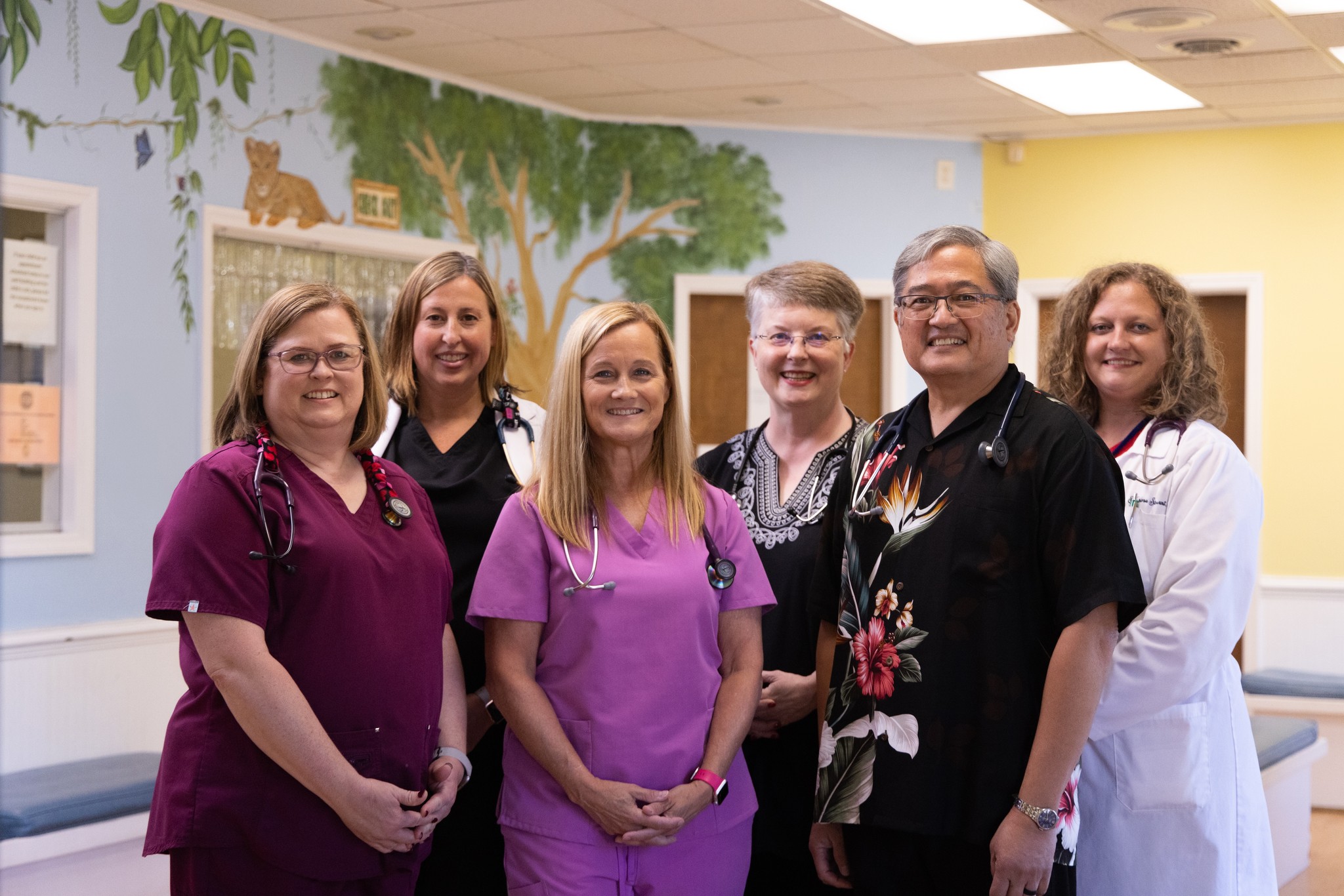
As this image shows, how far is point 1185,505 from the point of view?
2.38m

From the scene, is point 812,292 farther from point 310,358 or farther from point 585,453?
point 310,358

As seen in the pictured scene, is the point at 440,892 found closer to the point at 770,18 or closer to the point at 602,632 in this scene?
the point at 602,632

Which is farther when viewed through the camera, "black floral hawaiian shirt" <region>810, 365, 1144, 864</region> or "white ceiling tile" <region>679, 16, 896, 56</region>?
"white ceiling tile" <region>679, 16, 896, 56</region>

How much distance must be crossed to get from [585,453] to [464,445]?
0.47m

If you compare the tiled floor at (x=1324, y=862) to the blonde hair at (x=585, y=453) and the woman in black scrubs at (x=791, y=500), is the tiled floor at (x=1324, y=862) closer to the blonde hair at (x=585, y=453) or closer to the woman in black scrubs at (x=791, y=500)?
the woman in black scrubs at (x=791, y=500)

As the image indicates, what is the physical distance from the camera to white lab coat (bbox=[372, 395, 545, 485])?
104 inches

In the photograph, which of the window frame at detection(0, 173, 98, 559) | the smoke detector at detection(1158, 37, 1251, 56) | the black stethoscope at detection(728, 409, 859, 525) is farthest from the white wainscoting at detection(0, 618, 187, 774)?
the smoke detector at detection(1158, 37, 1251, 56)

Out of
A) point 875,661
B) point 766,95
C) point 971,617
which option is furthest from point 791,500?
point 766,95

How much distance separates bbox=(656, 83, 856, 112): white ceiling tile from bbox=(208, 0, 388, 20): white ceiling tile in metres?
1.82

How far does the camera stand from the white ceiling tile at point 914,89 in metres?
5.95

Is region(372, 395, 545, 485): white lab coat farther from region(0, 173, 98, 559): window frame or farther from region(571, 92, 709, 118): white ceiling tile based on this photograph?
region(571, 92, 709, 118): white ceiling tile

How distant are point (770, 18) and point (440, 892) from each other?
358cm

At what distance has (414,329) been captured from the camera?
268cm

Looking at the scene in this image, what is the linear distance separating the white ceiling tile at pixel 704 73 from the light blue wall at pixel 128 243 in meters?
1.37
